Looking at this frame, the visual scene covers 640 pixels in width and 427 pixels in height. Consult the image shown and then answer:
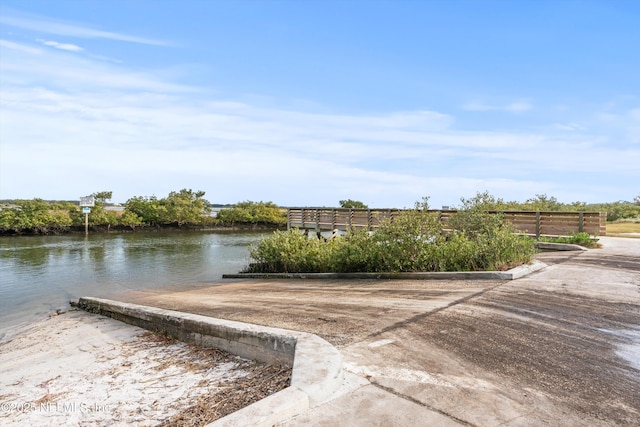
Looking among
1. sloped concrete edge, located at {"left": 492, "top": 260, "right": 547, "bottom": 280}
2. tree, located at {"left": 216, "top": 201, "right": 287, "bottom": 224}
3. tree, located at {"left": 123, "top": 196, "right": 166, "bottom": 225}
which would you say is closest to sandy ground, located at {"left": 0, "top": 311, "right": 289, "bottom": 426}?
sloped concrete edge, located at {"left": 492, "top": 260, "right": 547, "bottom": 280}

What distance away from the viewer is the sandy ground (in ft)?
10.2

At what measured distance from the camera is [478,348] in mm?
4016

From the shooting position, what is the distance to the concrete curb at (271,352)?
2.66 m

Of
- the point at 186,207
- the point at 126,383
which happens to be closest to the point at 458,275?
the point at 126,383

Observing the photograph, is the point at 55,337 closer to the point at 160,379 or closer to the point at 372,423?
the point at 160,379

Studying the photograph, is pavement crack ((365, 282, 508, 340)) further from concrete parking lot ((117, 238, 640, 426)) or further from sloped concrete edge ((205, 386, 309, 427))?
sloped concrete edge ((205, 386, 309, 427))

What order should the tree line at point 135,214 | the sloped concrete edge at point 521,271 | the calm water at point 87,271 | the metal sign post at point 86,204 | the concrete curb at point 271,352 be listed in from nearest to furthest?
1. the concrete curb at point 271,352
2. the sloped concrete edge at point 521,271
3. the calm water at point 87,271
4. the tree line at point 135,214
5. the metal sign post at point 86,204

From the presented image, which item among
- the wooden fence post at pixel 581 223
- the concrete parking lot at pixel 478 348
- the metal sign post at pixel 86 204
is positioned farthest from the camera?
the metal sign post at pixel 86 204

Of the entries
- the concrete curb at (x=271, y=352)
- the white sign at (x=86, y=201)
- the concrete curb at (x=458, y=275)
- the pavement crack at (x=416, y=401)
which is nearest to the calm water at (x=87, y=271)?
the concrete curb at (x=271, y=352)

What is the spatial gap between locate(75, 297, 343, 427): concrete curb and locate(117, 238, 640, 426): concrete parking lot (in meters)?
0.11

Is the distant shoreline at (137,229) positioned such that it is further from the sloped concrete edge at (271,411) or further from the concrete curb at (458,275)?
the sloped concrete edge at (271,411)

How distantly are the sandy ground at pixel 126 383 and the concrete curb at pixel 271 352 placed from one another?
165 mm

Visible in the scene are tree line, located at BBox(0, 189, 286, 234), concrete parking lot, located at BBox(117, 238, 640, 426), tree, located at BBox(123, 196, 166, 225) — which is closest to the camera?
concrete parking lot, located at BBox(117, 238, 640, 426)

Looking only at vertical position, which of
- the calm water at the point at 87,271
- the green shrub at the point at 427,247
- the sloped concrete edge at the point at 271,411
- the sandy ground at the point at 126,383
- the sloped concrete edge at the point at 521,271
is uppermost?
the green shrub at the point at 427,247
